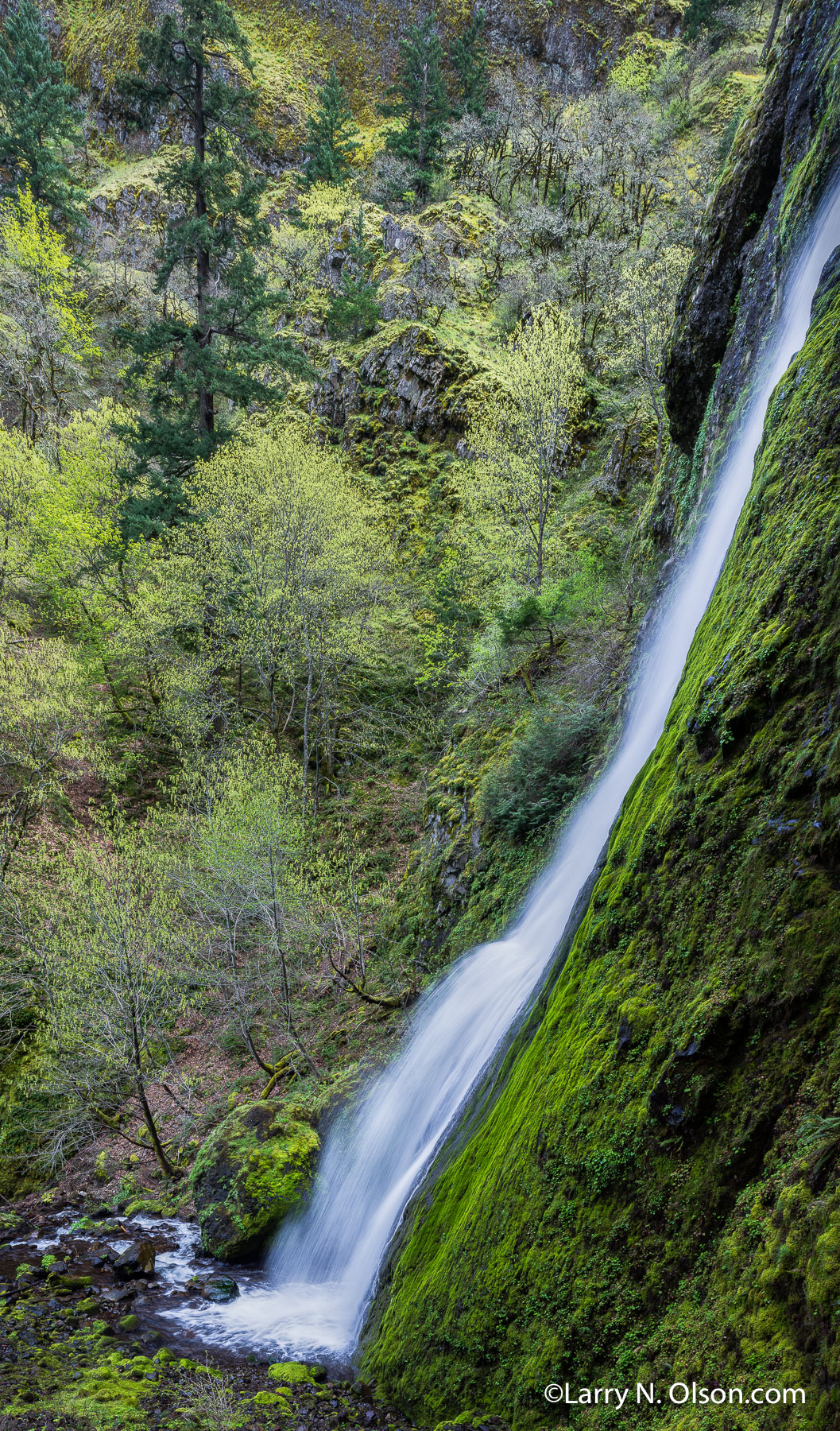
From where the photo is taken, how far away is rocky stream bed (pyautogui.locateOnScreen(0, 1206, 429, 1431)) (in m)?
5.61

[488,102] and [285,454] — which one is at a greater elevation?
[488,102]

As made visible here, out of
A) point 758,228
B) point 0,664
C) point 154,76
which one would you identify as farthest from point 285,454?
point 758,228

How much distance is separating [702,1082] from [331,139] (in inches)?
2296

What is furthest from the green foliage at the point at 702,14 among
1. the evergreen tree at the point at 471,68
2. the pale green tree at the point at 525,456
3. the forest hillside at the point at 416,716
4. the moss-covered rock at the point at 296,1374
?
the moss-covered rock at the point at 296,1374

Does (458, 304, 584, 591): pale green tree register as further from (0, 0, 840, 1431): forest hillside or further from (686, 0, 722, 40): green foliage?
(686, 0, 722, 40): green foliage

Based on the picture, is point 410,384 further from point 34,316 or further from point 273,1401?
point 273,1401

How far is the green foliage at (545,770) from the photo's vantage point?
12.4 m

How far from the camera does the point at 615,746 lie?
10.9 m

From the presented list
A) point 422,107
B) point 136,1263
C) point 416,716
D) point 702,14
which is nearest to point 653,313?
point 416,716

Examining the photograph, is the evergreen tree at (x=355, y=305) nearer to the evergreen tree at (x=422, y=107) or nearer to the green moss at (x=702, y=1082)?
the evergreen tree at (x=422, y=107)

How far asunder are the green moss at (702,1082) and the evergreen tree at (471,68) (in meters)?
53.6

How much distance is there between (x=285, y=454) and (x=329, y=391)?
14.0m

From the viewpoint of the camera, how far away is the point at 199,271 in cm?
2172

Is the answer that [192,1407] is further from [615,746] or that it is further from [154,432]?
[154,432]
